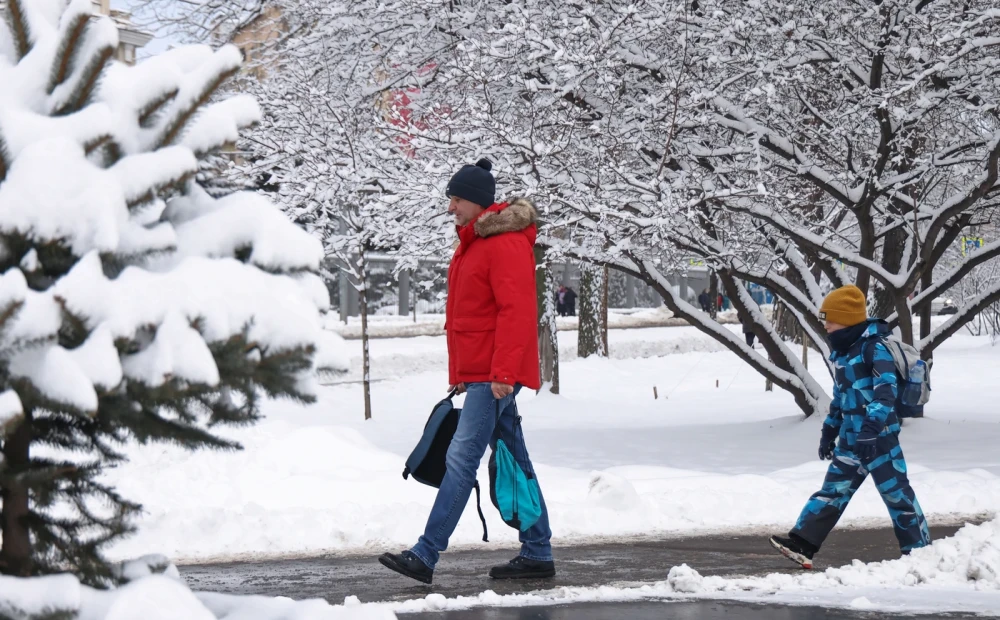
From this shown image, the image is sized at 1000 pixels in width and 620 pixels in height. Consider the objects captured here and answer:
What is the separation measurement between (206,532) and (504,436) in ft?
7.97

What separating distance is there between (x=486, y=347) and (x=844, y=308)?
77.6 inches

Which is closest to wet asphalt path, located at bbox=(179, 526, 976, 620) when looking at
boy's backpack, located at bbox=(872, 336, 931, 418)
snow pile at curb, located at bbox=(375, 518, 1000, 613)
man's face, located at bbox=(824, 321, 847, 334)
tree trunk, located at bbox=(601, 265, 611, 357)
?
snow pile at curb, located at bbox=(375, 518, 1000, 613)

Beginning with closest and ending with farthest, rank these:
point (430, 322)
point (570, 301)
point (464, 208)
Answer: point (464, 208) < point (430, 322) < point (570, 301)

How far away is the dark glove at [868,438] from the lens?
5.63 meters

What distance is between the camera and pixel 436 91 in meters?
12.2

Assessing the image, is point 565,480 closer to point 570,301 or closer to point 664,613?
point 664,613

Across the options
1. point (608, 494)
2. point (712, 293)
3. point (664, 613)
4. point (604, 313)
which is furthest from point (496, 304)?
point (604, 313)

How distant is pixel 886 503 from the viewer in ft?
19.0

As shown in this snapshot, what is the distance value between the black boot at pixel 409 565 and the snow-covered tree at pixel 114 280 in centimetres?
253

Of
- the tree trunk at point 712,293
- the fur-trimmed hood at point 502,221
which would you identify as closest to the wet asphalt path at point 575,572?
the fur-trimmed hood at point 502,221

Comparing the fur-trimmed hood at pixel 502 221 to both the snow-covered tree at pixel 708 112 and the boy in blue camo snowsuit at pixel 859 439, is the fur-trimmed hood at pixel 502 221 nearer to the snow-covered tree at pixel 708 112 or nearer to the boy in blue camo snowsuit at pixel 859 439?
the boy in blue camo snowsuit at pixel 859 439

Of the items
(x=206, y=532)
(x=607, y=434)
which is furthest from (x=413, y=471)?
(x=607, y=434)

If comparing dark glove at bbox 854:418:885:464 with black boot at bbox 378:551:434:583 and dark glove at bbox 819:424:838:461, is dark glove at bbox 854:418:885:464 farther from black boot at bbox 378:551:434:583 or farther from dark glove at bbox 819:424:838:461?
black boot at bbox 378:551:434:583

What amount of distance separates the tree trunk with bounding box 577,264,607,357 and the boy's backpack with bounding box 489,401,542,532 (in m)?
19.6
